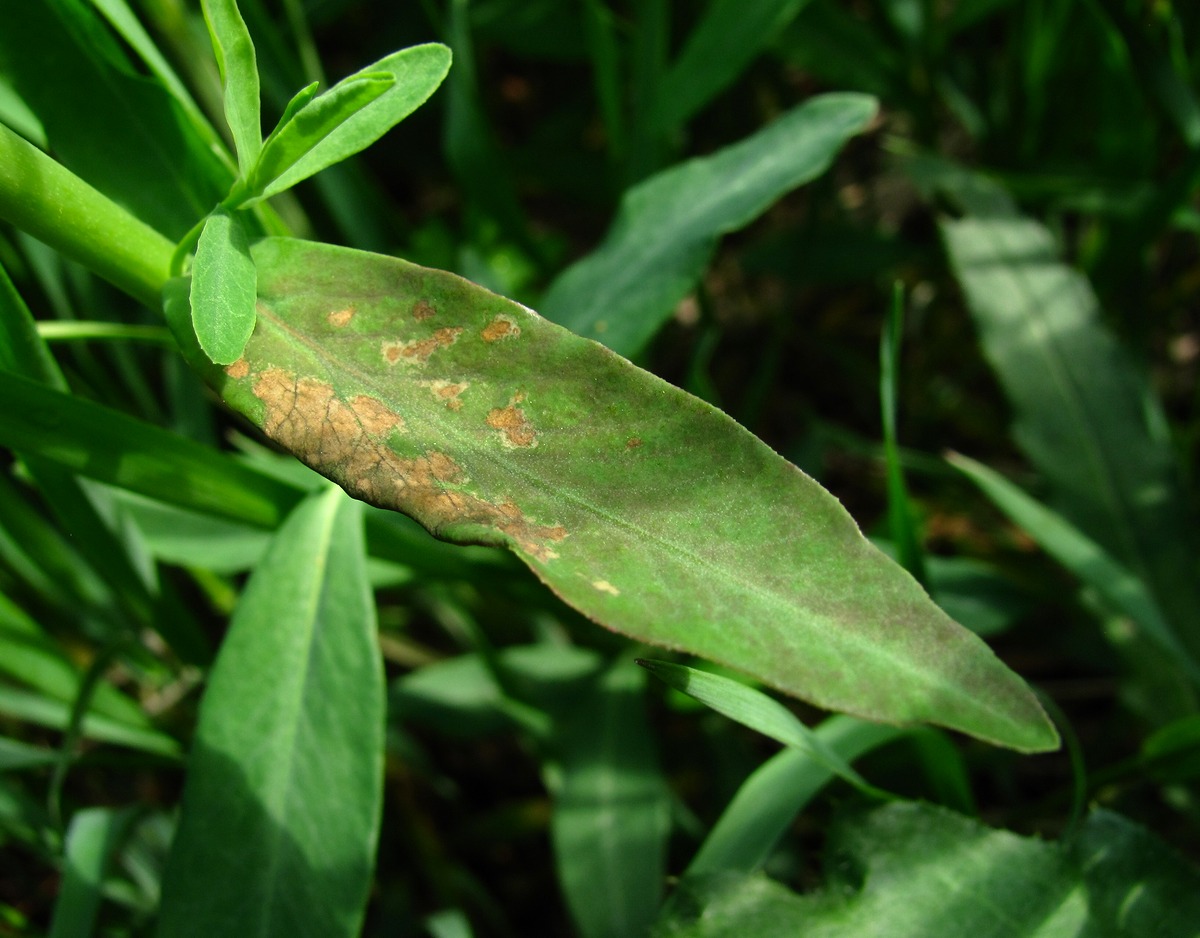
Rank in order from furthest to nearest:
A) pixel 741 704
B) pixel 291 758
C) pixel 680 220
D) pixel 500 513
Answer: pixel 680 220 < pixel 291 758 < pixel 741 704 < pixel 500 513

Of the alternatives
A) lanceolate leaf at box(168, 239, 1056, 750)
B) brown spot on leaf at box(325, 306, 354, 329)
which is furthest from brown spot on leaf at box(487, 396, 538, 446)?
brown spot on leaf at box(325, 306, 354, 329)

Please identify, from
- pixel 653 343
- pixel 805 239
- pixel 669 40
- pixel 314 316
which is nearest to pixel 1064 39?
pixel 805 239

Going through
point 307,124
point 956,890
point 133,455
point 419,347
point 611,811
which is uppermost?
point 307,124

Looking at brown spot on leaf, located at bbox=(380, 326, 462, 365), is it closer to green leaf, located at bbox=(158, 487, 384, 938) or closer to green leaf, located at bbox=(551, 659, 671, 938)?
green leaf, located at bbox=(158, 487, 384, 938)

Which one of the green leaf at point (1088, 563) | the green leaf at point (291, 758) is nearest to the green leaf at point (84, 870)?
the green leaf at point (291, 758)

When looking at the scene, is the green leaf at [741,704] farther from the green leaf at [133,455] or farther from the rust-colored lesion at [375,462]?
the green leaf at [133,455]

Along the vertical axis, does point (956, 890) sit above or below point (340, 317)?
below

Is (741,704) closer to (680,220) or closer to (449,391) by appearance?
(449,391)

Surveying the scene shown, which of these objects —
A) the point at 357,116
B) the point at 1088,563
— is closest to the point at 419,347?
the point at 357,116
